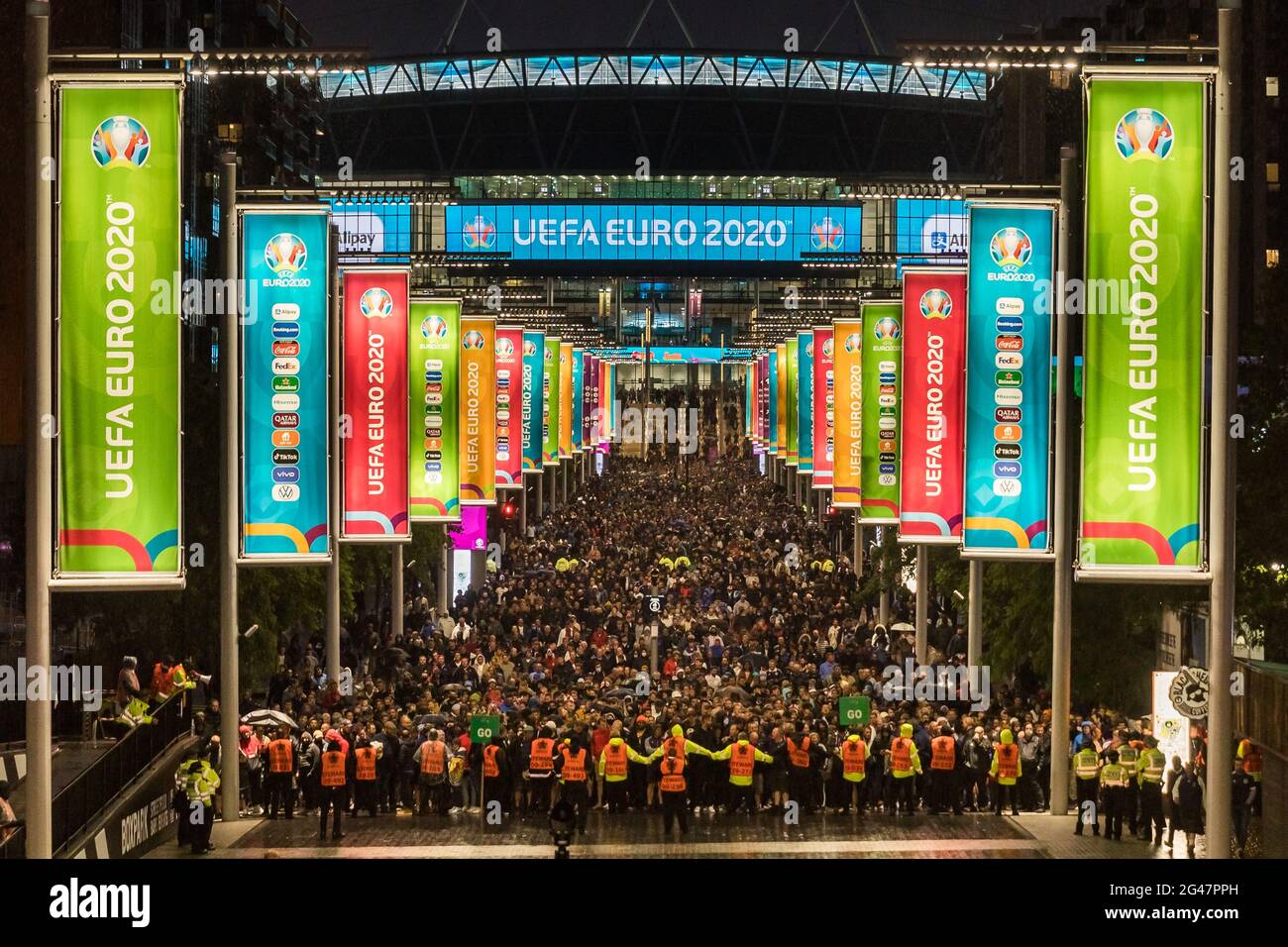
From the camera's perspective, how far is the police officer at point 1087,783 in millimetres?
21594

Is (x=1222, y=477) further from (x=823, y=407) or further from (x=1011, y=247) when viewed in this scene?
(x=823, y=407)

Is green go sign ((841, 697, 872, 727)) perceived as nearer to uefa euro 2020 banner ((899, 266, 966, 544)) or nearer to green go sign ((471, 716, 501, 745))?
uefa euro 2020 banner ((899, 266, 966, 544))

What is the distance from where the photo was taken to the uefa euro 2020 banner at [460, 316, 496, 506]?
36312 mm

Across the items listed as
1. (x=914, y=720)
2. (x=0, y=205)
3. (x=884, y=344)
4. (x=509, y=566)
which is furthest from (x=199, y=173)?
(x=914, y=720)

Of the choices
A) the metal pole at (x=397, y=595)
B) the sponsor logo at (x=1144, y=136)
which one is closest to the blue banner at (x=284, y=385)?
the sponsor logo at (x=1144, y=136)

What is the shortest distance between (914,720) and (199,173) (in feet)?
243

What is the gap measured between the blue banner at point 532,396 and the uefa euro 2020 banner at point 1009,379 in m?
27.9

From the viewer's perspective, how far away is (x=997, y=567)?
3097 cm

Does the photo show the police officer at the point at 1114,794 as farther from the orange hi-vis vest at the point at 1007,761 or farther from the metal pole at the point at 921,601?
the metal pole at the point at 921,601

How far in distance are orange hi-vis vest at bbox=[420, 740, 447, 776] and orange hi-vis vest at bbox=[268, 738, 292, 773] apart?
161 cm

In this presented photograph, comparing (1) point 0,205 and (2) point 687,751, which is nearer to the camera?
(2) point 687,751

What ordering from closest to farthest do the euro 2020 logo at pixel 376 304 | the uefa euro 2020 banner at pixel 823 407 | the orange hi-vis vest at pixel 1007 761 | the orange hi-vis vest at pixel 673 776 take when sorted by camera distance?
the orange hi-vis vest at pixel 673 776
the orange hi-vis vest at pixel 1007 761
the euro 2020 logo at pixel 376 304
the uefa euro 2020 banner at pixel 823 407

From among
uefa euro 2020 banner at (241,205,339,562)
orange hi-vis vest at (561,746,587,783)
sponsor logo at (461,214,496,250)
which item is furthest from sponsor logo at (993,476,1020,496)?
sponsor logo at (461,214,496,250)
